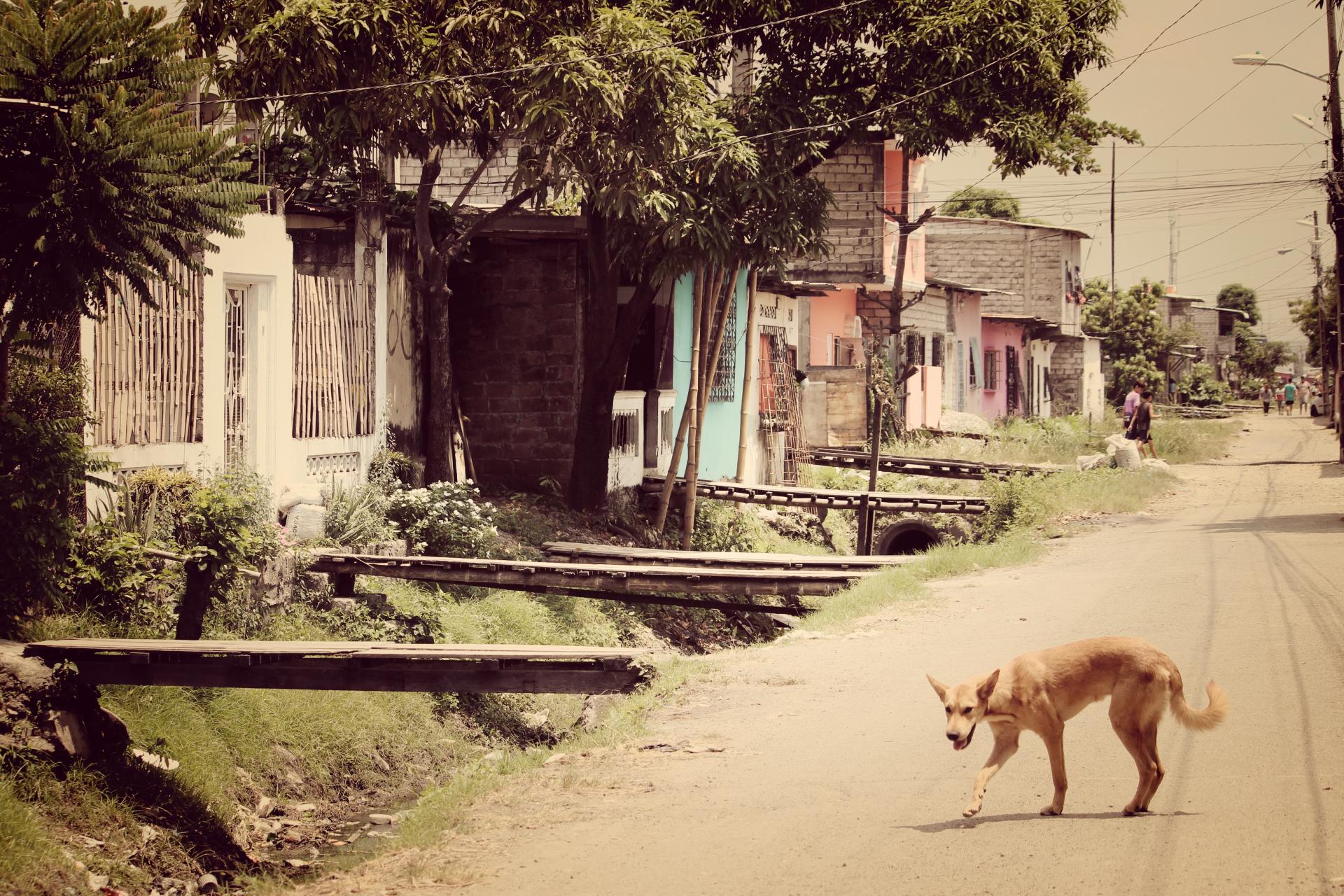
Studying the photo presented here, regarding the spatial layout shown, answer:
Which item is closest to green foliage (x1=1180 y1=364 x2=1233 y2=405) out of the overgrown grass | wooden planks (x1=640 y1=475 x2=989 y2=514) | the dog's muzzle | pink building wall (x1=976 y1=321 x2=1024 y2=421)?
pink building wall (x1=976 y1=321 x2=1024 y2=421)

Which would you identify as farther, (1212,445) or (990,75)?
(1212,445)

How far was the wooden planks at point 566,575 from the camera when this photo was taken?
12.8 metres

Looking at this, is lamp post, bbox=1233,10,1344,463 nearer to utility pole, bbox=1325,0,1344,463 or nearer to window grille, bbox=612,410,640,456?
utility pole, bbox=1325,0,1344,463

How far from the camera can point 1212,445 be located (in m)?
35.8

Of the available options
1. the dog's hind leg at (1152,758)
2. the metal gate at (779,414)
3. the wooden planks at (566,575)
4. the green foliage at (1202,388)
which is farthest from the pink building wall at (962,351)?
the dog's hind leg at (1152,758)

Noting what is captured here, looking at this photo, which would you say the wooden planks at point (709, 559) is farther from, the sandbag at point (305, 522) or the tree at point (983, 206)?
the tree at point (983, 206)

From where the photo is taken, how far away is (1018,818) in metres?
6.27

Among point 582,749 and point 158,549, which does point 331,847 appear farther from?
point 158,549

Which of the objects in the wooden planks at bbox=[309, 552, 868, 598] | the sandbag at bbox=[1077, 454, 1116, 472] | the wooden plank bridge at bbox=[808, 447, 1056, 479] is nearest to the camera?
the wooden planks at bbox=[309, 552, 868, 598]

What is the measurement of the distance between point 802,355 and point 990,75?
12222mm

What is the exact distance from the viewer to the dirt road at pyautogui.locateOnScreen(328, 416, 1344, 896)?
223 inches

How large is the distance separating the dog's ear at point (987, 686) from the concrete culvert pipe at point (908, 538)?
17.3 meters

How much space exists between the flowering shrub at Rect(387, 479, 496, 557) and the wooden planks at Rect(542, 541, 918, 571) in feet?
3.35

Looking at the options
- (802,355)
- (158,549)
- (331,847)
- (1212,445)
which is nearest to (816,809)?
(331,847)
